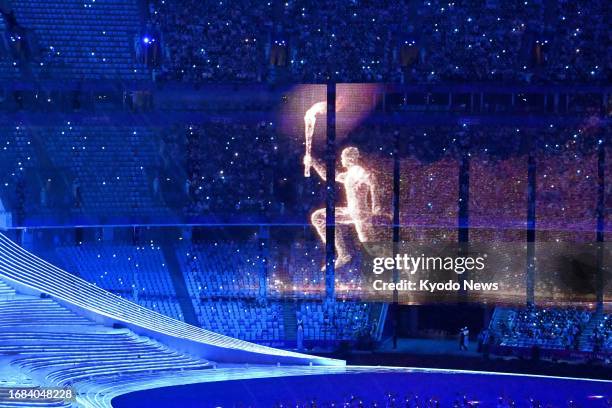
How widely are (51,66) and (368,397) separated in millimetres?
9577

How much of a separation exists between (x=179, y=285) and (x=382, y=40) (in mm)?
6362

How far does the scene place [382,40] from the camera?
70.9 ft

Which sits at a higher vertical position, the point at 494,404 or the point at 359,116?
the point at 359,116

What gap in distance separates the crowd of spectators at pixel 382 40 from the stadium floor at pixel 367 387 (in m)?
6.53

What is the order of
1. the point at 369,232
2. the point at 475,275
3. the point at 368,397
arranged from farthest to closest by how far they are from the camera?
the point at 369,232, the point at 475,275, the point at 368,397

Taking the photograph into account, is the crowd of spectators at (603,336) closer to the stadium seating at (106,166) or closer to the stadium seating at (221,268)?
the stadium seating at (221,268)

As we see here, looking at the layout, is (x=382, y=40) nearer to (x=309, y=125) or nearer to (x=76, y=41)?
(x=309, y=125)

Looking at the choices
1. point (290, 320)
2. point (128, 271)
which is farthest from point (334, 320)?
point (128, 271)

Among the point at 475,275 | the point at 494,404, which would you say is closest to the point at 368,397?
the point at 494,404

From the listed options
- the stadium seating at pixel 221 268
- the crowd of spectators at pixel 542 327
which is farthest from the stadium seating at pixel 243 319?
the crowd of spectators at pixel 542 327

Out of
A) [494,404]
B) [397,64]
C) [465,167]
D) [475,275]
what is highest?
[397,64]

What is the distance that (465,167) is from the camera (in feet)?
70.3

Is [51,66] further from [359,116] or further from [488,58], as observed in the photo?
[488,58]

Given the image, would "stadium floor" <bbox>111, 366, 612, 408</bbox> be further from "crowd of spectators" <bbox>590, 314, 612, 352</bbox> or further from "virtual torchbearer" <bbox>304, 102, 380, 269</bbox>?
"virtual torchbearer" <bbox>304, 102, 380, 269</bbox>
